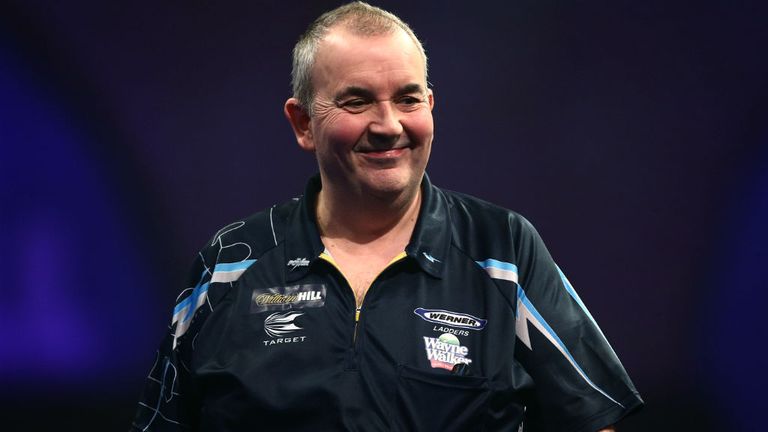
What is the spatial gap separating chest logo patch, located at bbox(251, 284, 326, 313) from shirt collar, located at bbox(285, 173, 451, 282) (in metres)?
0.03

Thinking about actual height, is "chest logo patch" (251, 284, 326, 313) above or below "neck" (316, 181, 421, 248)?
below

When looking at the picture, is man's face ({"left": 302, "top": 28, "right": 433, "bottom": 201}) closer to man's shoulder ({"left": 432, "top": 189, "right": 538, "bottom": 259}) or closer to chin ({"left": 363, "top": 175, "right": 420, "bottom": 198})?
chin ({"left": 363, "top": 175, "right": 420, "bottom": 198})

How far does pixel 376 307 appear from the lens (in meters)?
1.68

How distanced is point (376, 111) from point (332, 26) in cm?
24

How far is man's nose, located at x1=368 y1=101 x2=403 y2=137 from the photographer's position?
5.56 ft

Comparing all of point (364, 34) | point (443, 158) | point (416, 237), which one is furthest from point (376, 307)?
point (443, 158)

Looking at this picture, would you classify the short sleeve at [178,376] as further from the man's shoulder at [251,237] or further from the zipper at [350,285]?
the zipper at [350,285]

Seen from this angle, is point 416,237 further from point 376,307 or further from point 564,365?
point 564,365

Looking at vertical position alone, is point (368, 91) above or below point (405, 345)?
above

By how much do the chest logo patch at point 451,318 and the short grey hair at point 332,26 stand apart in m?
0.51

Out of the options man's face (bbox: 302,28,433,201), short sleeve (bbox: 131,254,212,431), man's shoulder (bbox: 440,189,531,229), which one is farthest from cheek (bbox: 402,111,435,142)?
short sleeve (bbox: 131,254,212,431)

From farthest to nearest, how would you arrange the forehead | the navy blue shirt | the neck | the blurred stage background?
the blurred stage background → the neck → the forehead → the navy blue shirt

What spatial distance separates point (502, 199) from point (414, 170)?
1.22 m

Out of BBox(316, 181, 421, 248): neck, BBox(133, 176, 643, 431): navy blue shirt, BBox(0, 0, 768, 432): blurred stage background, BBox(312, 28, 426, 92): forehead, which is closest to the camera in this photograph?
BBox(133, 176, 643, 431): navy blue shirt
